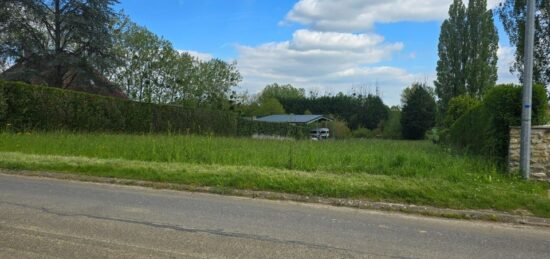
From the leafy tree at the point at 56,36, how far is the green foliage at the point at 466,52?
109 feet

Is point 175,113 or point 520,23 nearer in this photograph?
point 520,23

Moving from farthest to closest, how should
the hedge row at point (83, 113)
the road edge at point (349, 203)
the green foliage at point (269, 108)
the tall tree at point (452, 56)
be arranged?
the green foliage at point (269, 108) < the tall tree at point (452, 56) < the hedge row at point (83, 113) < the road edge at point (349, 203)

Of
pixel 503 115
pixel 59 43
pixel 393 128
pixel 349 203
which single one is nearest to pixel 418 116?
pixel 393 128

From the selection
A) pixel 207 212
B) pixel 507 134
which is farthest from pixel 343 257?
pixel 507 134

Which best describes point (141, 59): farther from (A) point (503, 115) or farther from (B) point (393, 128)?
(A) point (503, 115)

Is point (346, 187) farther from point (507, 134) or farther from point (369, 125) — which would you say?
point (369, 125)

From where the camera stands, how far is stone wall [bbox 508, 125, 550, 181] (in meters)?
10.6

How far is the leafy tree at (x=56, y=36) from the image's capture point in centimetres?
3512

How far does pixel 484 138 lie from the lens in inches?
534

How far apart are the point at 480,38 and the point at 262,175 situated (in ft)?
142

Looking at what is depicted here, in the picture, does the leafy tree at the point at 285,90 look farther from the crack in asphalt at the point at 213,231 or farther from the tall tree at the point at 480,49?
the crack in asphalt at the point at 213,231

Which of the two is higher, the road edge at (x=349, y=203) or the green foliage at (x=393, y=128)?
the green foliage at (x=393, y=128)

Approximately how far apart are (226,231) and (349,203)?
3166 mm

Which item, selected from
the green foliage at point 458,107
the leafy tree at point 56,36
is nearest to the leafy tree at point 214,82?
the leafy tree at point 56,36
